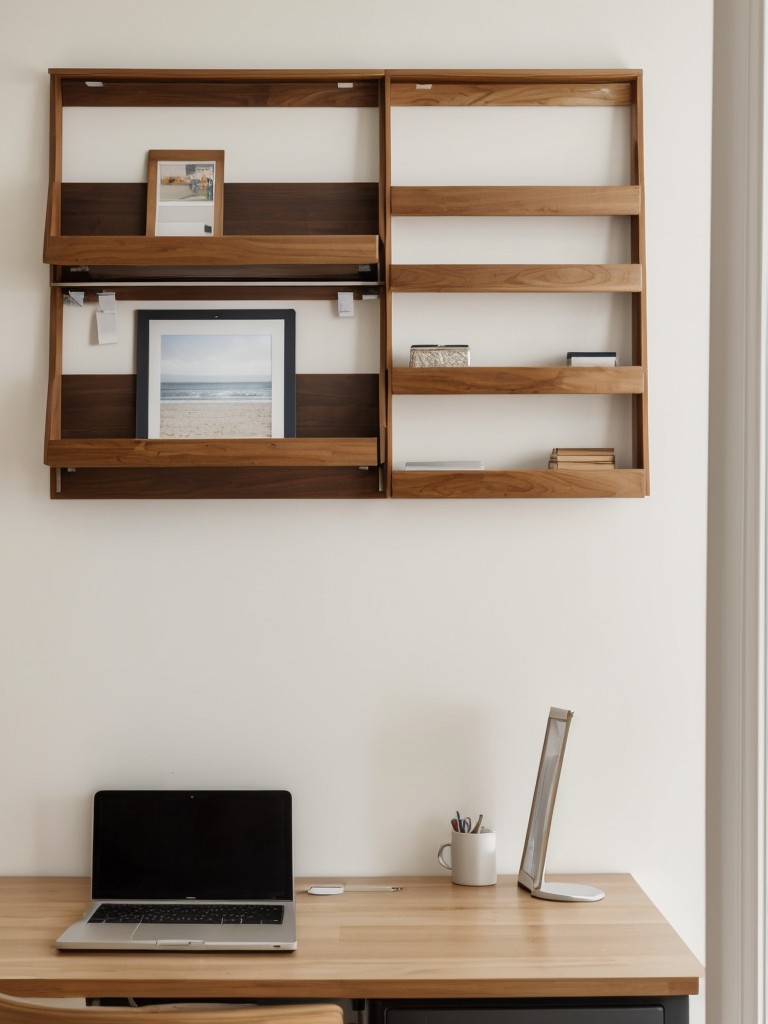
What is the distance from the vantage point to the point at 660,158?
78.6 inches

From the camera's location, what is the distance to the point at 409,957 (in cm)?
150

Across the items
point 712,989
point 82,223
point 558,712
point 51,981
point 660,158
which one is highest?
point 660,158

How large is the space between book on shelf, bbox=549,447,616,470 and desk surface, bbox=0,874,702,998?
0.83 m

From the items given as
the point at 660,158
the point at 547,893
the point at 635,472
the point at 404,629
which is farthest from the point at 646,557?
the point at 660,158

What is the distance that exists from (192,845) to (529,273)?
131 centimetres

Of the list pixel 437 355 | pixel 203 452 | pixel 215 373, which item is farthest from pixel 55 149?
pixel 437 355

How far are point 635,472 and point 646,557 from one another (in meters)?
0.20

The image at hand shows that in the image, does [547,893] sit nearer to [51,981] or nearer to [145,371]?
[51,981]

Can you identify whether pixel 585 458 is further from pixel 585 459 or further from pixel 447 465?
pixel 447 465

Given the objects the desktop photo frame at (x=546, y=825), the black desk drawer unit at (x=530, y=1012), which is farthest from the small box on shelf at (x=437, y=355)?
the black desk drawer unit at (x=530, y=1012)

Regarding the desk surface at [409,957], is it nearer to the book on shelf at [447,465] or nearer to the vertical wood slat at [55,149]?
the book on shelf at [447,465]

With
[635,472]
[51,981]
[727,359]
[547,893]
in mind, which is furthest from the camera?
[635,472]

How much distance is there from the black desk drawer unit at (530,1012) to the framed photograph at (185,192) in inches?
58.6

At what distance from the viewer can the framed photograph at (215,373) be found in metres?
1.95
